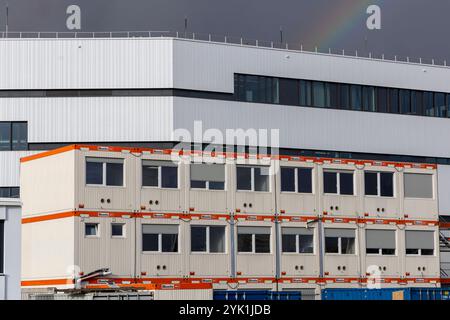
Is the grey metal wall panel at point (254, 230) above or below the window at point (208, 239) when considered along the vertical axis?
above

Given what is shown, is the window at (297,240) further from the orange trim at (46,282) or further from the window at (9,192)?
the window at (9,192)

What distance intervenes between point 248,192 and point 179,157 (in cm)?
456

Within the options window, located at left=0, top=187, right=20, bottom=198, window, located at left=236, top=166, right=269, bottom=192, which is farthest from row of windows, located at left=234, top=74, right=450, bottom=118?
window, located at left=236, top=166, right=269, bottom=192

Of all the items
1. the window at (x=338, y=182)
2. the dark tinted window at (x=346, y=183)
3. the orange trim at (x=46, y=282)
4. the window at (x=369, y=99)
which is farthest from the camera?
the window at (x=369, y=99)

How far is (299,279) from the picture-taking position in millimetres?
49969

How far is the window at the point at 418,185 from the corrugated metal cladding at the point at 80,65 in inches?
993

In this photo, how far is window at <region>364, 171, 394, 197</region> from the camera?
52.8 metres

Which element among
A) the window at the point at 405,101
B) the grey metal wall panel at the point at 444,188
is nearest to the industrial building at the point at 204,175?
the window at the point at 405,101

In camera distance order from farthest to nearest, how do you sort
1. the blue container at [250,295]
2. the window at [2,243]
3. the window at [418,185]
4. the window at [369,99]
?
A: the window at [369,99], the window at [418,185], the window at [2,243], the blue container at [250,295]

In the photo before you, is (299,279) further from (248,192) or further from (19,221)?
(19,221)

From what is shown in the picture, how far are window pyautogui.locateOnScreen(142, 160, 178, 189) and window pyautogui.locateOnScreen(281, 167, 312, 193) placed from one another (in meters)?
6.54

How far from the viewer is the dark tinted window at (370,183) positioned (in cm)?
5269

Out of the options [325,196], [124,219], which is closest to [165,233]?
[124,219]

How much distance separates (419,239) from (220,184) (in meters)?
13.7
